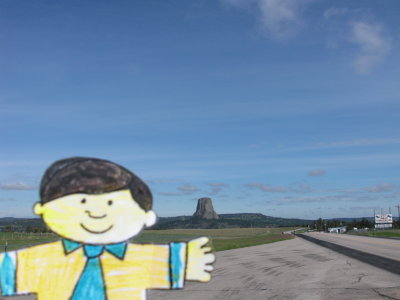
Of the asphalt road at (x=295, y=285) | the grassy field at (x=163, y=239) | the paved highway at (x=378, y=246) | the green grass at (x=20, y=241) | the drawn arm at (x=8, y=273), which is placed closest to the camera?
the drawn arm at (x=8, y=273)

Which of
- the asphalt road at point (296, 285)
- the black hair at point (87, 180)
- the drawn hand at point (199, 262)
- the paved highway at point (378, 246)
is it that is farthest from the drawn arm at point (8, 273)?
the paved highway at point (378, 246)

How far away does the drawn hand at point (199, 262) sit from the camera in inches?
158

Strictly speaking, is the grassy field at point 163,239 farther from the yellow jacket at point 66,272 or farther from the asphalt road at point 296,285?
the asphalt road at point 296,285

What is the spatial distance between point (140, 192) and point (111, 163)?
14.0 inches

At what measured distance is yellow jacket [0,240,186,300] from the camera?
153 inches

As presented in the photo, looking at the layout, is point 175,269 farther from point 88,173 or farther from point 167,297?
point 167,297

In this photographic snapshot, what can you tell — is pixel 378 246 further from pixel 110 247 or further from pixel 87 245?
pixel 87 245

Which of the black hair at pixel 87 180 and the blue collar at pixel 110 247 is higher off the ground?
the black hair at pixel 87 180

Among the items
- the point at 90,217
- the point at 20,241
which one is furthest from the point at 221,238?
the point at 90,217

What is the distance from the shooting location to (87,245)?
3.92m

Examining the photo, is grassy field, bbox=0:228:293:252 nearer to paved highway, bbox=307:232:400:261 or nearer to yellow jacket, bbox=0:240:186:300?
yellow jacket, bbox=0:240:186:300

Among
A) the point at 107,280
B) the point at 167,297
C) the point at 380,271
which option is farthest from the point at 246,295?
the point at 107,280

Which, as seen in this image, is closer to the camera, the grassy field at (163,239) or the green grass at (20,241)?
the green grass at (20,241)

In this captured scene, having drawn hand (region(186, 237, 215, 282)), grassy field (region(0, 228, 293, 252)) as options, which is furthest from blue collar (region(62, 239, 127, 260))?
drawn hand (region(186, 237, 215, 282))
